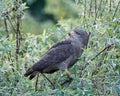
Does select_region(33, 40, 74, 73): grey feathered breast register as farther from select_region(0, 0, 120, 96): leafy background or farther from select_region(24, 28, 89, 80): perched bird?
select_region(0, 0, 120, 96): leafy background

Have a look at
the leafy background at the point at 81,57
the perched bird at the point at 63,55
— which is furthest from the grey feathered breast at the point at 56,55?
the leafy background at the point at 81,57

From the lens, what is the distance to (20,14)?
522cm

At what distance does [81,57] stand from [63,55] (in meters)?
0.17

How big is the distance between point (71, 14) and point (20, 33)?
8854 millimetres

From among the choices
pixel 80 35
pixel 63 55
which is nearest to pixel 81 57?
pixel 63 55

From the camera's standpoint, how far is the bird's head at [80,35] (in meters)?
5.08

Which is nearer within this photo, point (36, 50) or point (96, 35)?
point (96, 35)

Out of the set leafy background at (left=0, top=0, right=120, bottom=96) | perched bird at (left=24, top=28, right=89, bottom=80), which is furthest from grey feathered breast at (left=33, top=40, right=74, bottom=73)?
leafy background at (left=0, top=0, right=120, bottom=96)

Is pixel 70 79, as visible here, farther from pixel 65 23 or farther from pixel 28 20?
pixel 28 20

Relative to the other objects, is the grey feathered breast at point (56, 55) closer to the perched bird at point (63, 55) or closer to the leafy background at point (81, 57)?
the perched bird at point (63, 55)

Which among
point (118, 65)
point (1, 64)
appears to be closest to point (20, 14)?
point (1, 64)

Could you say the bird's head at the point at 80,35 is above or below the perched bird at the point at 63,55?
above

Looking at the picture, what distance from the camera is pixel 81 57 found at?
16.1ft

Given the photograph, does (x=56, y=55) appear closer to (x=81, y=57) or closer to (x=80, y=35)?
(x=81, y=57)
